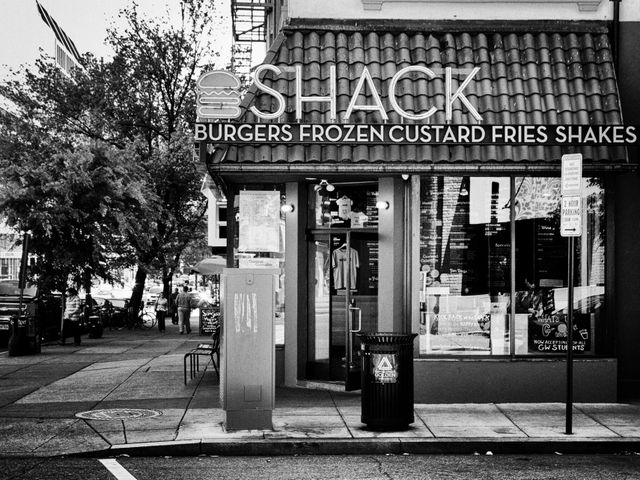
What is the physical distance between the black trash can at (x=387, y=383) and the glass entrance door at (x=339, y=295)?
334 cm

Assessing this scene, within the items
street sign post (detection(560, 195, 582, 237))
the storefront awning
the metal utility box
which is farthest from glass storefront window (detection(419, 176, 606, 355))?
the metal utility box

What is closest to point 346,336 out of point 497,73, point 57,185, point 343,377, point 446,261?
point 343,377

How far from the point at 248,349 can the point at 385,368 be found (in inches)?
61.9

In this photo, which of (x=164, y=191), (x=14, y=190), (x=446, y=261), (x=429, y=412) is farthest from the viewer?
(x=164, y=191)

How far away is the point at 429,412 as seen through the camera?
10961mm

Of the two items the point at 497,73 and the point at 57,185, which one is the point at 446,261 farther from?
the point at 57,185

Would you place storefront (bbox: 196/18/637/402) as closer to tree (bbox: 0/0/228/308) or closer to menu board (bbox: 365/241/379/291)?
menu board (bbox: 365/241/379/291)

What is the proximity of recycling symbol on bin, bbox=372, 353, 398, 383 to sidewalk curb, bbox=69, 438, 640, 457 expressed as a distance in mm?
758

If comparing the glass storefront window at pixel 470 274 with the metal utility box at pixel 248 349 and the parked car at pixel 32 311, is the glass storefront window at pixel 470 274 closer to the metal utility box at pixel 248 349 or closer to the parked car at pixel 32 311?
the metal utility box at pixel 248 349

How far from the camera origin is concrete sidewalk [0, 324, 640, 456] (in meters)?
8.92

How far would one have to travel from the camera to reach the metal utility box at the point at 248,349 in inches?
377

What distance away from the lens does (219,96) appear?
1146 centimetres

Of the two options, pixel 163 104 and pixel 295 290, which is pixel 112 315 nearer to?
pixel 163 104

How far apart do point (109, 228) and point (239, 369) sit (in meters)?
16.5
